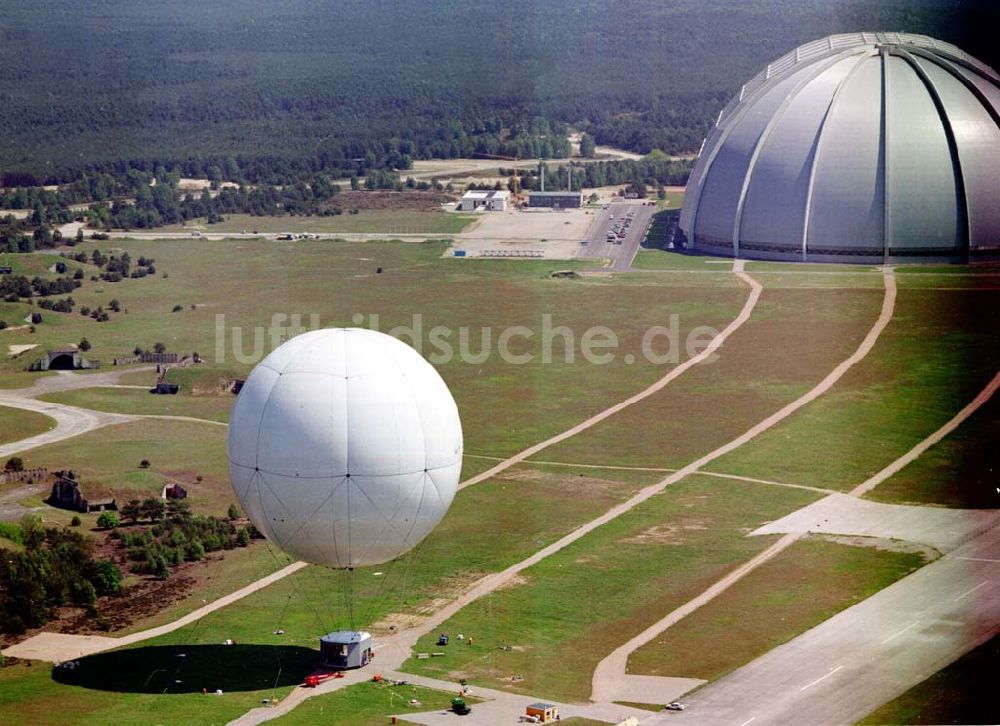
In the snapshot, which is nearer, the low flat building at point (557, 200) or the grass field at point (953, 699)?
the grass field at point (953, 699)

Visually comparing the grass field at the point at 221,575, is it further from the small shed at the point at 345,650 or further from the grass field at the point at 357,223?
the grass field at the point at 357,223

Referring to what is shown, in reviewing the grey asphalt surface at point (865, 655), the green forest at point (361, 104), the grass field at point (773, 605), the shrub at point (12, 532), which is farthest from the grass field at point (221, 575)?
the green forest at point (361, 104)

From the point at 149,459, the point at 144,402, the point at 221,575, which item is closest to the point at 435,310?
the point at 144,402

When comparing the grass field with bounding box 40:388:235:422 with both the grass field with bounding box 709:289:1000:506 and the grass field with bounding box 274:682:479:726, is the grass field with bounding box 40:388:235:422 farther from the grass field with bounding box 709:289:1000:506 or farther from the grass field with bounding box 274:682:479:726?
the grass field with bounding box 274:682:479:726

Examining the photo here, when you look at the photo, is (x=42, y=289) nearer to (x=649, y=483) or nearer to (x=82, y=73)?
(x=649, y=483)

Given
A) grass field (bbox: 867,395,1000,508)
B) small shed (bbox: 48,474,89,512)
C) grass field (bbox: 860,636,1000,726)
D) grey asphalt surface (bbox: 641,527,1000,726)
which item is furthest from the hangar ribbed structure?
grass field (bbox: 860,636,1000,726)

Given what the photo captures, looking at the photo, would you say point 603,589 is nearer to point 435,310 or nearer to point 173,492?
point 173,492

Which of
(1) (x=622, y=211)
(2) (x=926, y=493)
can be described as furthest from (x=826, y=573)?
(1) (x=622, y=211)
